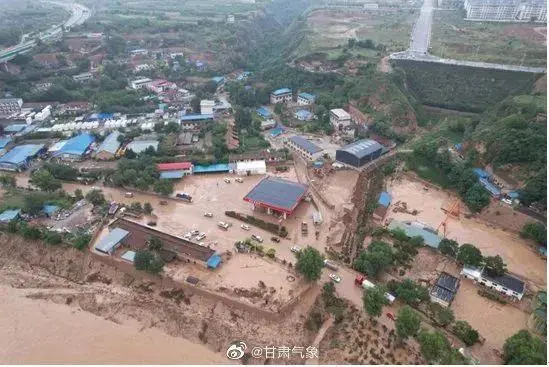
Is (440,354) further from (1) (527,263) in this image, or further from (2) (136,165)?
(2) (136,165)

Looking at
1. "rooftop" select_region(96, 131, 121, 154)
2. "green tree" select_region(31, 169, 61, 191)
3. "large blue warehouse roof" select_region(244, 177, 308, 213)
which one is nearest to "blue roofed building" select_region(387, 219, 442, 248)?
"large blue warehouse roof" select_region(244, 177, 308, 213)

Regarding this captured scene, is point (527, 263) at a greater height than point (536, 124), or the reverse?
point (536, 124)

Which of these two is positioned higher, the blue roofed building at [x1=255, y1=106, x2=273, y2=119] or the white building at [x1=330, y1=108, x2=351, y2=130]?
the white building at [x1=330, y1=108, x2=351, y2=130]

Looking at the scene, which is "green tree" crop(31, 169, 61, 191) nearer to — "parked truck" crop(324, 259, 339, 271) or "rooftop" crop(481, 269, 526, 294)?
"parked truck" crop(324, 259, 339, 271)

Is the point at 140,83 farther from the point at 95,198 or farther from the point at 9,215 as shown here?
the point at 9,215

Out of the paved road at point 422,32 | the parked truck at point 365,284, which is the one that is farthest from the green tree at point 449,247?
the paved road at point 422,32

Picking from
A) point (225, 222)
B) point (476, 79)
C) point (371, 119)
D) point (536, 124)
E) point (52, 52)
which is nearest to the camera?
point (225, 222)

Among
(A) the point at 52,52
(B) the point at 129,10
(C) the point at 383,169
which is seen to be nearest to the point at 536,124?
(C) the point at 383,169
